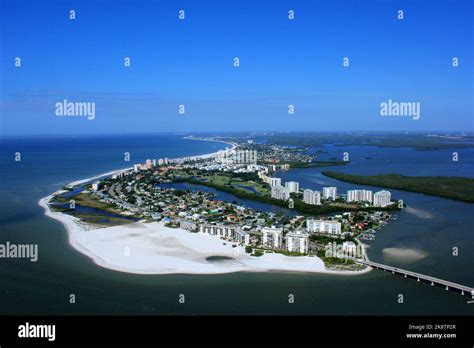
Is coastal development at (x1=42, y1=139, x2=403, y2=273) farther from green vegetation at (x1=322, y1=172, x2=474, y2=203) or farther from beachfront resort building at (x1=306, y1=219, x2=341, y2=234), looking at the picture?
green vegetation at (x1=322, y1=172, x2=474, y2=203)

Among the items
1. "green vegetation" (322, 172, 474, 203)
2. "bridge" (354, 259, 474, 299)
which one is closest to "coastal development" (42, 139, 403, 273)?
"bridge" (354, 259, 474, 299)

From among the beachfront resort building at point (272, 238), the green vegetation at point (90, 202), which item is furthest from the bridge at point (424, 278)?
the green vegetation at point (90, 202)

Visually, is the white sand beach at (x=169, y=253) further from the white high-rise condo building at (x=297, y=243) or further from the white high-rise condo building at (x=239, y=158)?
the white high-rise condo building at (x=239, y=158)

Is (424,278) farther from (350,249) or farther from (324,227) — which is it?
(324,227)

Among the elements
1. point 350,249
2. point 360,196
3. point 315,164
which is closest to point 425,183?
point 360,196

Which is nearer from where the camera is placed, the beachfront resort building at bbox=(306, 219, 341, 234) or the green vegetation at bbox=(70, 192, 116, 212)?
the beachfront resort building at bbox=(306, 219, 341, 234)
